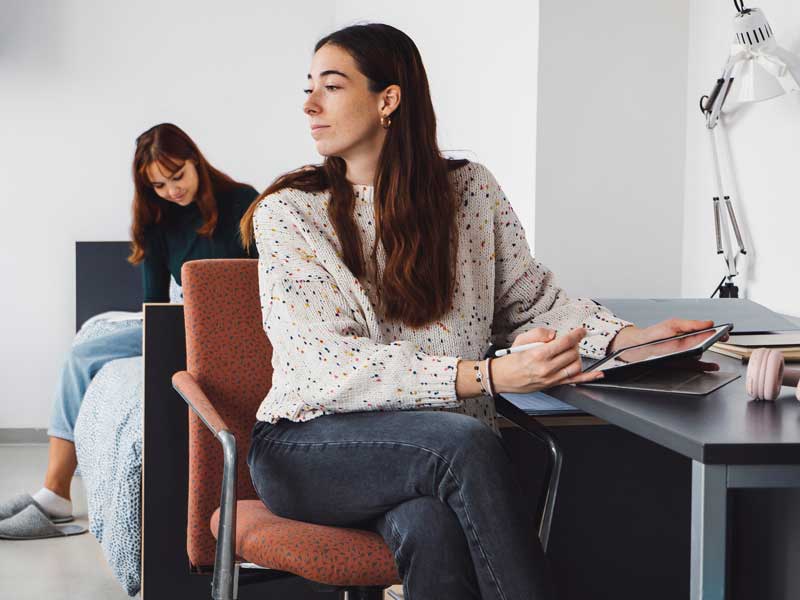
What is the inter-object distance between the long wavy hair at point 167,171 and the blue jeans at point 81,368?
1.03 ft

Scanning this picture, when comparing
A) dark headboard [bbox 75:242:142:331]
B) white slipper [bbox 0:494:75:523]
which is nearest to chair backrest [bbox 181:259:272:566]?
white slipper [bbox 0:494:75:523]

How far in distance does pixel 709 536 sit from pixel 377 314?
28.1 inches

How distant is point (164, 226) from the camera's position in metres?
3.01

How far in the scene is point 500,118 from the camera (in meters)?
2.84

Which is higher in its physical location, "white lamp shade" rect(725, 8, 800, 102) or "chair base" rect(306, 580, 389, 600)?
"white lamp shade" rect(725, 8, 800, 102)

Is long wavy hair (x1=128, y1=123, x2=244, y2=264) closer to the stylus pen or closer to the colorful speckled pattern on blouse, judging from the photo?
the colorful speckled pattern on blouse

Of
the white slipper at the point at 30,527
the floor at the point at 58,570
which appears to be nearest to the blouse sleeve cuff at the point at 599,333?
the floor at the point at 58,570

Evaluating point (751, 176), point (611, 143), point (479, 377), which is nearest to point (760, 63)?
point (751, 176)

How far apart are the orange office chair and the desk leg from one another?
20.7 inches

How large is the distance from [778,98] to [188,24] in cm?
304

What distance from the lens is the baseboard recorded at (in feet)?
14.4

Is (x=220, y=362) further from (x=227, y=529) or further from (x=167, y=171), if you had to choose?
(x=167, y=171)

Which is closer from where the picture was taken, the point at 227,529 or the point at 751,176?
the point at 227,529

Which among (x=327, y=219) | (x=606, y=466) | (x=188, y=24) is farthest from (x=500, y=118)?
(x=188, y=24)
